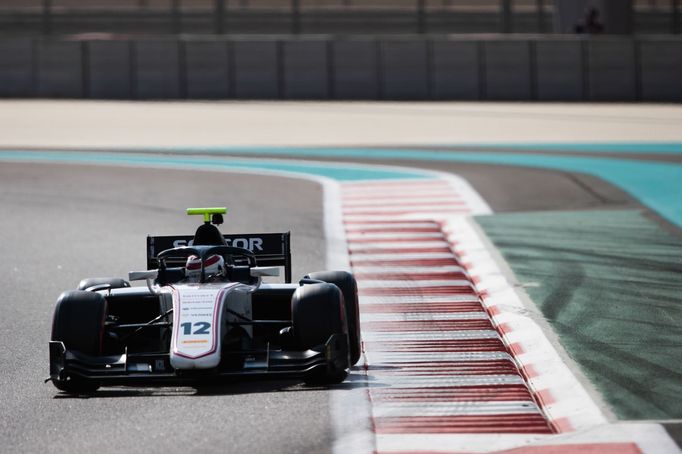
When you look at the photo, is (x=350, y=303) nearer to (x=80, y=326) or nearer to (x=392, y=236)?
(x=80, y=326)

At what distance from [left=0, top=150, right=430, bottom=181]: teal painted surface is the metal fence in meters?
21.4

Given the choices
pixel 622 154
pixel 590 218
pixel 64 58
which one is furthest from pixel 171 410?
pixel 64 58

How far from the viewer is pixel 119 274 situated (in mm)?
13648

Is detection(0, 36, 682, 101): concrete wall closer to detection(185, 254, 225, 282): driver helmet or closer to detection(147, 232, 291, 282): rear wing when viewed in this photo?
detection(147, 232, 291, 282): rear wing

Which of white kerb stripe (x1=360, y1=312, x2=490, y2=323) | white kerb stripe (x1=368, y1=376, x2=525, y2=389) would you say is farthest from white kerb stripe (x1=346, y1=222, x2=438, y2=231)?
white kerb stripe (x1=368, y1=376, x2=525, y2=389)

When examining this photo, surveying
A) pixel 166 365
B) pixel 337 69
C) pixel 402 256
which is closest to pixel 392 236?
pixel 402 256

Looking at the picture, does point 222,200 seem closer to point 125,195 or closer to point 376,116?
point 125,195

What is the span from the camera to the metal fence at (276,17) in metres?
48.5

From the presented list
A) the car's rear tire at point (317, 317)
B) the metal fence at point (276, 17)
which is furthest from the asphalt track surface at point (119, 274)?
the metal fence at point (276, 17)

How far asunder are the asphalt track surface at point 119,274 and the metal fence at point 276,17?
24745 mm

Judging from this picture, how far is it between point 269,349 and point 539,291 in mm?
3878

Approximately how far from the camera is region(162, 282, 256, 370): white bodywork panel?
8.42 meters

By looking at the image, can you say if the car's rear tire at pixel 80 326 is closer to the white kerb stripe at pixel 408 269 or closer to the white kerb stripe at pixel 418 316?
the white kerb stripe at pixel 418 316

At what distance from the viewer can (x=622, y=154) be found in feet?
84.7
